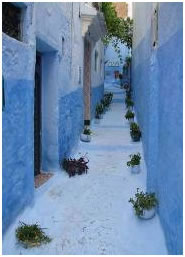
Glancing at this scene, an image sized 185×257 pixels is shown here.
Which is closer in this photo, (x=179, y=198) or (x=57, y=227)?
(x=179, y=198)

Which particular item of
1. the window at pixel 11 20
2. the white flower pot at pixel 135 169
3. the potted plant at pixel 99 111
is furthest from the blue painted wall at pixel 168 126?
the potted plant at pixel 99 111

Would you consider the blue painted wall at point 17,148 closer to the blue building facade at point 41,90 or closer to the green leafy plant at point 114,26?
the blue building facade at point 41,90

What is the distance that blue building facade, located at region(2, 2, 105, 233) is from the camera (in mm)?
5913

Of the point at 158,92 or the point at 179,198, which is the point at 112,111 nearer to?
the point at 158,92

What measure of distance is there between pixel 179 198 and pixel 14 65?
129 inches

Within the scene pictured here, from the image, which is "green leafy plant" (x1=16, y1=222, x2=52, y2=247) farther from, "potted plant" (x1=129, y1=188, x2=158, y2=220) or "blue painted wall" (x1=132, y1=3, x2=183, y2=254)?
"blue painted wall" (x1=132, y1=3, x2=183, y2=254)

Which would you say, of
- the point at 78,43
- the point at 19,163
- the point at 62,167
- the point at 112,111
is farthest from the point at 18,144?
the point at 112,111

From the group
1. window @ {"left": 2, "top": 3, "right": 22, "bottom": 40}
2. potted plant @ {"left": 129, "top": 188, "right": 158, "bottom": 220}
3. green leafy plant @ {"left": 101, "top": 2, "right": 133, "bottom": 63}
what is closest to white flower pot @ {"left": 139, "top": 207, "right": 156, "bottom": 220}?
potted plant @ {"left": 129, "top": 188, "right": 158, "bottom": 220}

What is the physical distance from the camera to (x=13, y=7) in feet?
20.5

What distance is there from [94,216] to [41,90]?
377cm

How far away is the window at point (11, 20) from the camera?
5.99 meters

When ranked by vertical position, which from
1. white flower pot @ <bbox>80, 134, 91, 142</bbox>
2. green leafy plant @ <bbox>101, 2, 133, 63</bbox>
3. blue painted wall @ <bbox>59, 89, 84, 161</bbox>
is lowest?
white flower pot @ <bbox>80, 134, 91, 142</bbox>

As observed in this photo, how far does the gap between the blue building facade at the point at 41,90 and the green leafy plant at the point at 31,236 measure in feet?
1.14

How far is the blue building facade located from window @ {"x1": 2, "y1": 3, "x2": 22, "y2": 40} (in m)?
0.07
